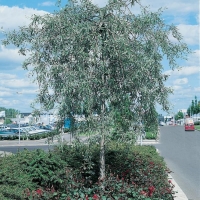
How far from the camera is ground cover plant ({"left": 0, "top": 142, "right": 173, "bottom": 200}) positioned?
7.17 meters

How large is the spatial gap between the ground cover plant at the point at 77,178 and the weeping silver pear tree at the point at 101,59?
88cm

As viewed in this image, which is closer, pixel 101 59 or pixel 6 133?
pixel 101 59

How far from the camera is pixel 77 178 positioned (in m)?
8.82

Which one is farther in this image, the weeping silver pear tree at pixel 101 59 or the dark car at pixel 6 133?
the dark car at pixel 6 133

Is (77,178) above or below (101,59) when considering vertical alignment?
below

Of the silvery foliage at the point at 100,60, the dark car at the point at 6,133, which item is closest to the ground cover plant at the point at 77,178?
the silvery foliage at the point at 100,60

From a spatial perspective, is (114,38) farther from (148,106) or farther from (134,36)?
(148,106)

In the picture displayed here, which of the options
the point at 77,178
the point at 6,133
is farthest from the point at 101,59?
the point at 6,133

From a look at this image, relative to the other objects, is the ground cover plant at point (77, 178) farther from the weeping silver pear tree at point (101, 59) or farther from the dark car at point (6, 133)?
the dark car at point (6, 133)

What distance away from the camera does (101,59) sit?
8414 millimetres

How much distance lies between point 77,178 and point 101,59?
2.41 m

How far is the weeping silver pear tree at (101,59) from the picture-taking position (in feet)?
26.5

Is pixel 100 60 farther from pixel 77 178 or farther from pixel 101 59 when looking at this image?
pixel 77 178

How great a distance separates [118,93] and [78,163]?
205cm
